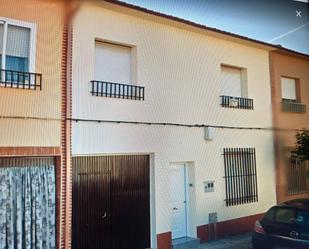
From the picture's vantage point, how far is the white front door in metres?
9.40

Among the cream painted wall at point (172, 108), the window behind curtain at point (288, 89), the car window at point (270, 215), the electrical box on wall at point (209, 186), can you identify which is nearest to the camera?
the car window at point (270, 215)

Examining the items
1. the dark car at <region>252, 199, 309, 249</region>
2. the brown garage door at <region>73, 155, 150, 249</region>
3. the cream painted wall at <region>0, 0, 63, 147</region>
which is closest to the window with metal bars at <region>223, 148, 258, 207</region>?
the dark car at <region>252, 199, 309, 249</region>

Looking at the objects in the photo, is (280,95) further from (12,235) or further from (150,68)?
(12,235)

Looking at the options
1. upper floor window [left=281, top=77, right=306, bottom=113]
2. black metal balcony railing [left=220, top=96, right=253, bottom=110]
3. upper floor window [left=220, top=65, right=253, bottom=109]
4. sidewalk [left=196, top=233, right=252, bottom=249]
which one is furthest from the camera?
upper floor window [left=281, top=77, right=306, bottom=113]

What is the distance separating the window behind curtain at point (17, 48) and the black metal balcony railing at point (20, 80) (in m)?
0.16

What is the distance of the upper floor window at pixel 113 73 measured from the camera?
8062 mm

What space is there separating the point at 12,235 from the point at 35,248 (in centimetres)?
57

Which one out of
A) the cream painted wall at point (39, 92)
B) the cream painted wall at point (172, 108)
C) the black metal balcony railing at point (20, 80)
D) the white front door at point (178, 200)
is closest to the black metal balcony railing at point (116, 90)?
the cream painted wall at point (172, 108)

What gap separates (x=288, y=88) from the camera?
1315 cm

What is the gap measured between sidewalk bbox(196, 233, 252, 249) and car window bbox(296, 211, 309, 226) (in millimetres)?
2588

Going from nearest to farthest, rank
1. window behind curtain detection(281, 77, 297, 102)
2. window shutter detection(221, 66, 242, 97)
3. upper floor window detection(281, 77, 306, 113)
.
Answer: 1. window shutter detection(221, 66, 242, 97)
2. upper floor window detection(281, 77, 306, 113)
3. window behind curtain detection(281, 77, 297, 102)

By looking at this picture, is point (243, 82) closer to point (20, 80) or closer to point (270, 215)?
point (270, 215)

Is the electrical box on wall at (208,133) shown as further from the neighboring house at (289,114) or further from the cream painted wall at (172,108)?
the neighboring house at (289,114)

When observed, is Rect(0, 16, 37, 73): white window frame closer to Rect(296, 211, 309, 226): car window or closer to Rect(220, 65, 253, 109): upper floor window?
Rect(220, 65, 253, 109): upper floor window
